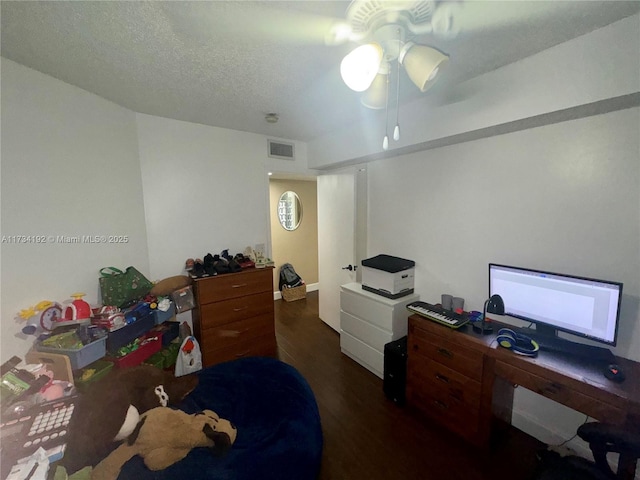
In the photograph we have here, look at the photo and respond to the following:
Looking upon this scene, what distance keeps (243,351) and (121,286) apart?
126cm

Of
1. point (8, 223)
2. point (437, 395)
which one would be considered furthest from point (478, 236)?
point (8, 223)

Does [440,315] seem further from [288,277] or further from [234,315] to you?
[288,277]

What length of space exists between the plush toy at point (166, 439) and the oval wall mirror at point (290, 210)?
3.36 meters

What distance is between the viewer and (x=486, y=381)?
60.1 inches

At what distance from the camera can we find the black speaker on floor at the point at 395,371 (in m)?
1.98

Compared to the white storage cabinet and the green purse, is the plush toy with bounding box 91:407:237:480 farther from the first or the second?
the white storage cabinet

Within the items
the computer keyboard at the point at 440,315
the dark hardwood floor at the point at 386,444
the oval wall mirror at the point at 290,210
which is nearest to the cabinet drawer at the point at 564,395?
the computer keyboard at the point at 440,315

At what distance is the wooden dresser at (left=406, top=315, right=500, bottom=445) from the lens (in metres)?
1.55

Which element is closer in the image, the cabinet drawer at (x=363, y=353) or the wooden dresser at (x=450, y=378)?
the wooden dresser at (x=450, y=378)

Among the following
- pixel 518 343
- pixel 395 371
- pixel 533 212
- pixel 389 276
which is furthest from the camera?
pixel 389 276

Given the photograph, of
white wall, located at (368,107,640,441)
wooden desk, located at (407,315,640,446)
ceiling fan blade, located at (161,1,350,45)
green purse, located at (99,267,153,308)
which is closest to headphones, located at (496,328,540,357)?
wooden desk, located at (407,315,640,446)

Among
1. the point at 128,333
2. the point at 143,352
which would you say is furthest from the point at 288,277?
the point at 128,333

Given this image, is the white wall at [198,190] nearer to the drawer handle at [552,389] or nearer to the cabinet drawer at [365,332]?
the cabinet drawer at [365,332]

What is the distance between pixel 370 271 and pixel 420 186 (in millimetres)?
965
